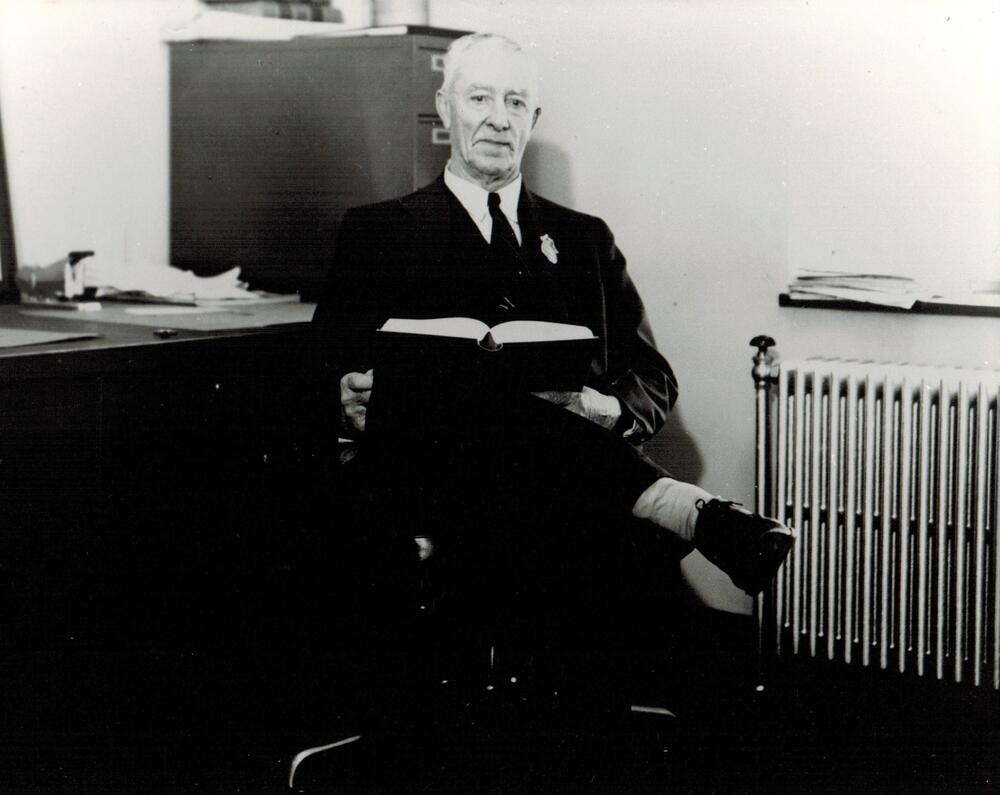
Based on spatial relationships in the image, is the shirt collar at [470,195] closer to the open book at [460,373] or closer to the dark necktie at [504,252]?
the dark necktie at [504,252]

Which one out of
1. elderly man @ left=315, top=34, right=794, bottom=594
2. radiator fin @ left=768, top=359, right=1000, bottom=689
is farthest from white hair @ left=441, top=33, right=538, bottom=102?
radiator fin @ left=768, top=359, right=1000, bottom=689

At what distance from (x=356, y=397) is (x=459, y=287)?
0.26 metres

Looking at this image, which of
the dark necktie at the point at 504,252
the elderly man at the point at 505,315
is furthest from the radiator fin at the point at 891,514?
the dark necktie at the point at 504,252

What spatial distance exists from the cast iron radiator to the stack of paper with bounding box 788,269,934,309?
0.41 ft

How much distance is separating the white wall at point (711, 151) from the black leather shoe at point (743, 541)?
787 millimetres

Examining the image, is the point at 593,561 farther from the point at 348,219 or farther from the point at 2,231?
the point at 2,231

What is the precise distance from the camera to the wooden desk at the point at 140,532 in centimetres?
183

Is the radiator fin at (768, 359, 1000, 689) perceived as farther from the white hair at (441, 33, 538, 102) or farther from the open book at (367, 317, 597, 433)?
the white hair at (441, 33, 538, 102)

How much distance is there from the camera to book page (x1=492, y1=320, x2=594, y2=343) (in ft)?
6.00

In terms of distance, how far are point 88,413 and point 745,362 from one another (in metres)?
1.30

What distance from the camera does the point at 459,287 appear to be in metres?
2.02

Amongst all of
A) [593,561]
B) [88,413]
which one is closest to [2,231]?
[88,413]

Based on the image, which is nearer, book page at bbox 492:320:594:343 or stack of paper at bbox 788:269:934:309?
book page at bbox 492:320:594:343

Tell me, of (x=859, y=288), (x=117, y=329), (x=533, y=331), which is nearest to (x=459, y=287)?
(x=533, y=331)
